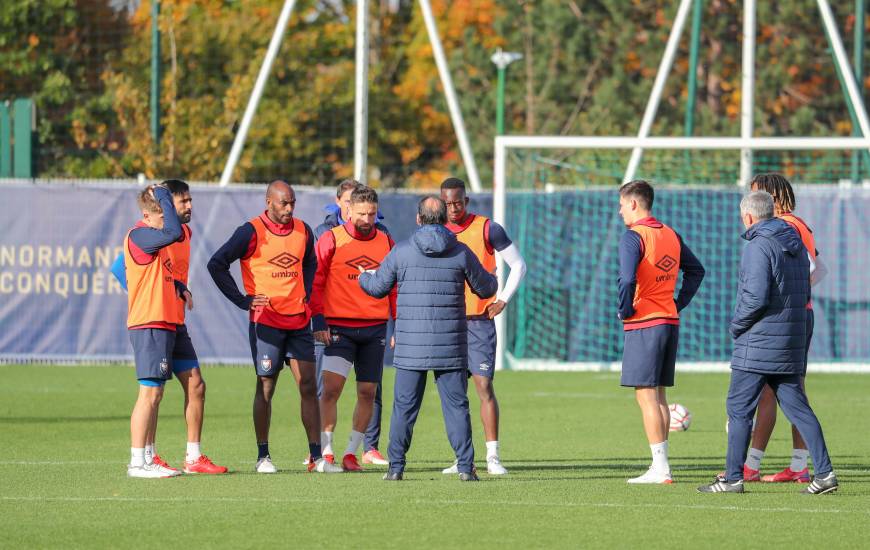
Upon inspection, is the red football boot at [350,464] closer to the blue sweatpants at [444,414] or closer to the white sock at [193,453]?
the blue sweatpants at [444,414]

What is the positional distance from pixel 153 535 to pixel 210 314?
13115 mm

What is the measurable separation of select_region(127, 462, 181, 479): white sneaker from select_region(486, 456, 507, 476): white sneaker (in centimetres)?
216

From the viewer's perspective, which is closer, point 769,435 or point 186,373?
point 769,435

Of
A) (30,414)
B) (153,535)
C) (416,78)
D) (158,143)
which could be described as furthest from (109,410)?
(416,78)

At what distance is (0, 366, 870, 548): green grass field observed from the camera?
26.7 feet

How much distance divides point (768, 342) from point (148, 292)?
4089mm

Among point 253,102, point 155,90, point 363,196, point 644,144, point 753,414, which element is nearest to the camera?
point 753,414

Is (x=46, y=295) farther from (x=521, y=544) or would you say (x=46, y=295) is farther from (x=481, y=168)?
(x=481, y=168)

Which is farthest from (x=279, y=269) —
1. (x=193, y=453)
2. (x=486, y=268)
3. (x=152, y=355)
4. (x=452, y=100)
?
(x=452, y=100)

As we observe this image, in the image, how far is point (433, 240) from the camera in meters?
10.0

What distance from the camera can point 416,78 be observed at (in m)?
44.1

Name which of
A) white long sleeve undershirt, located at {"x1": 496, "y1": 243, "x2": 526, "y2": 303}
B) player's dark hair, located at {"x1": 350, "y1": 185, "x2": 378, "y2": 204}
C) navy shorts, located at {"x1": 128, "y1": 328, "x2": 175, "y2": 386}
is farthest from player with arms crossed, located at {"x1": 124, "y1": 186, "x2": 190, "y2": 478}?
white long sleeve undershirt, located at {"x1": 496, "y1": 243, "x2": 526, "y2": 303}

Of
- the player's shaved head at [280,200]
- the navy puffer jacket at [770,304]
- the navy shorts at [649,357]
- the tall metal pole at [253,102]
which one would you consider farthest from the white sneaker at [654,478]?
the tall metal pole at [253,102]

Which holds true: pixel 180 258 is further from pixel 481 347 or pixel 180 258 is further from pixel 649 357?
pixel 649 357
